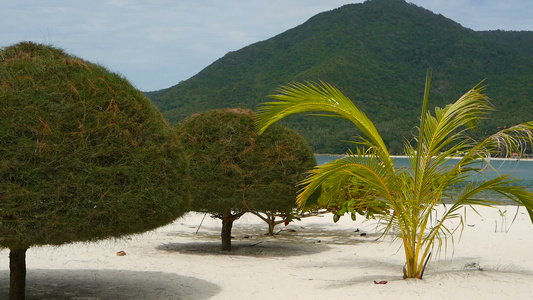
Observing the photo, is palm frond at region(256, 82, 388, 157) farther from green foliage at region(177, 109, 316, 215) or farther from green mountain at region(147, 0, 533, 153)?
green mountain at region(147, 0, 533, 153)

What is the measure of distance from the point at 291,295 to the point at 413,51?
93823 millimetres

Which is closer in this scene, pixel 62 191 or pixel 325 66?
pixel 62 191

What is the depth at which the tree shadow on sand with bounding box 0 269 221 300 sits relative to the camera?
705 cm

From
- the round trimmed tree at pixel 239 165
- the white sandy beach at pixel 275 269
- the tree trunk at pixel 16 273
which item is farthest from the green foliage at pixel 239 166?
the tree trunk at pixel 16 273

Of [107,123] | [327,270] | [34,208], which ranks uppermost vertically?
[107,123]

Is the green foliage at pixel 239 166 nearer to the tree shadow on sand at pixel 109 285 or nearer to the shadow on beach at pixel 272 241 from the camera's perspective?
the shadow on beach at pixel 272 241

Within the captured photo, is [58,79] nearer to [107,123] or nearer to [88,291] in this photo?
[107,123]

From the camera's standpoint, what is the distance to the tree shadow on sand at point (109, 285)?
7.05 metres

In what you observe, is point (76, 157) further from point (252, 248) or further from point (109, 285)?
point (252, 248)

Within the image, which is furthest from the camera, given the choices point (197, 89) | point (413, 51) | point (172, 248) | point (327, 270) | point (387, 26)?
point (387, 26)

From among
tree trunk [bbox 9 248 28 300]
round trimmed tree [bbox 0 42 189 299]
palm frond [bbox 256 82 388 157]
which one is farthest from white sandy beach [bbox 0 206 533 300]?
palm frond [bbox 256 82 388 157]

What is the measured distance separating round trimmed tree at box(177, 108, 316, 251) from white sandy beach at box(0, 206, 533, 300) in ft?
3.49

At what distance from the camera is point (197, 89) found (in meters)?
74.1

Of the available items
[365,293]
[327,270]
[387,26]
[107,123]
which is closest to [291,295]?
[365,293]
